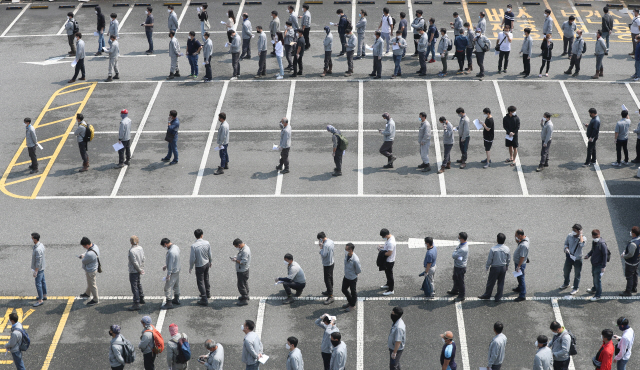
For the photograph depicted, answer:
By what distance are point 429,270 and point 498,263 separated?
1.54 metres

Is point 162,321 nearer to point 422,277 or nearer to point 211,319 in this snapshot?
point 211,319

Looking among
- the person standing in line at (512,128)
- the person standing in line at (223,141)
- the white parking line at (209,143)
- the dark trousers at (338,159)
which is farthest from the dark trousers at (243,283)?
the person standing in line at (512,128)

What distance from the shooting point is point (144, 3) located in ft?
121

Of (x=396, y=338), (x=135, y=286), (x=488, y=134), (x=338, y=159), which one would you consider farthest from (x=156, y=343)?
(x=488, y=134)

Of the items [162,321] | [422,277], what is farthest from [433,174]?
[162,321]

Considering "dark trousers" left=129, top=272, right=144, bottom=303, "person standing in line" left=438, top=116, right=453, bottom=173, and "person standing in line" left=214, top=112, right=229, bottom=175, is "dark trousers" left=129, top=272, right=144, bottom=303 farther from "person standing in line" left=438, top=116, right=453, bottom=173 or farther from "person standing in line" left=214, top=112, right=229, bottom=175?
"person standing in line" left=438, top=116, right=453, bottom=173

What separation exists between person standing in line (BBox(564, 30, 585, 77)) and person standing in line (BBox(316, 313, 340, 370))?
1839 centimetres

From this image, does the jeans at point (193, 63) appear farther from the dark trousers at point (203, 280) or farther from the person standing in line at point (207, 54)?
the dark trousers at point (203, 280)

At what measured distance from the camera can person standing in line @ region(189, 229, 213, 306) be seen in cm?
1712

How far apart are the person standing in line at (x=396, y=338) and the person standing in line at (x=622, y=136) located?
1182cm

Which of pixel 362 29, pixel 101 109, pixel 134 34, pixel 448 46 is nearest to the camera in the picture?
pixel 101 109

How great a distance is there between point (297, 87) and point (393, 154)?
19.9 ft

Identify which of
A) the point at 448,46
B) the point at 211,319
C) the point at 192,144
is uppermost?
the point at 448,46

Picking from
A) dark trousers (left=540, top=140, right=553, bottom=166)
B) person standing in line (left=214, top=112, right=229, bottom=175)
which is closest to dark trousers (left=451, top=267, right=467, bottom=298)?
dark trousers (left=540, top=140, right=553, bottom=166)
